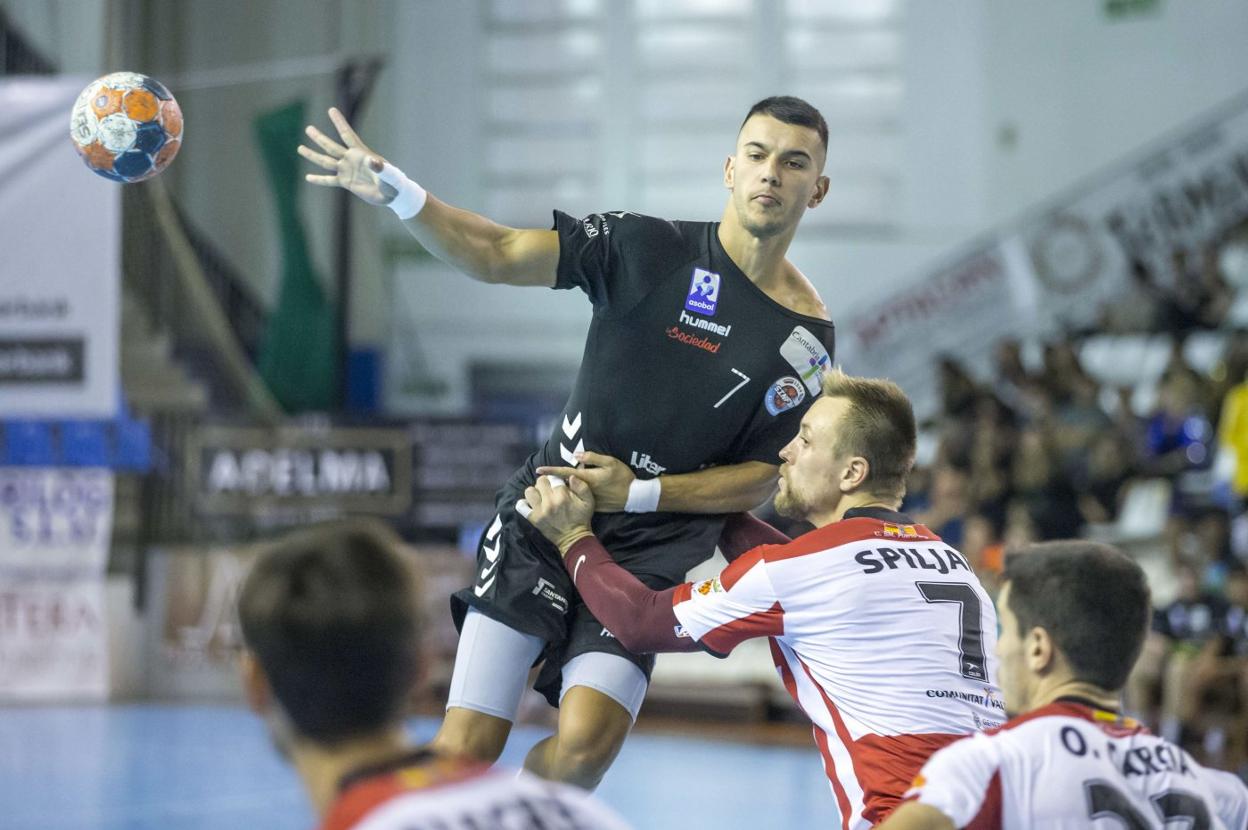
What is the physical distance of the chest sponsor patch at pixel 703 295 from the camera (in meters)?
4.58

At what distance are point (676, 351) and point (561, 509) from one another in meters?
0.60

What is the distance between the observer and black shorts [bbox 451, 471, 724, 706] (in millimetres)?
4617

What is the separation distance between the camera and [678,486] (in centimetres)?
458

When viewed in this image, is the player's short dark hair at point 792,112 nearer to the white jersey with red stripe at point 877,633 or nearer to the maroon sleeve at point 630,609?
the white jersey with red stripe at point 877,633

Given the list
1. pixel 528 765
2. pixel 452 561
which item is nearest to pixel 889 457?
pixel 528 765

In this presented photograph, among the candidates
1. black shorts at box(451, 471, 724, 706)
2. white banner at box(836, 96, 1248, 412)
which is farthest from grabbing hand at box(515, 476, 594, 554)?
white banner at box(836, 96, 1248, 412)

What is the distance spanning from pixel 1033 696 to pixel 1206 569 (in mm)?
8453

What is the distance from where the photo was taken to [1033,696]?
2.83m

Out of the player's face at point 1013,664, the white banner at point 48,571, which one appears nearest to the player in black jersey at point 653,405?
the player's face at point 1013,664

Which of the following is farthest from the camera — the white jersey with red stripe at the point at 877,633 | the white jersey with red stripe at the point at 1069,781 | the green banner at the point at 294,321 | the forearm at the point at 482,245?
the green banner at the point at 294,321

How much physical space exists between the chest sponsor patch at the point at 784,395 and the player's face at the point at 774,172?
0.45 meters

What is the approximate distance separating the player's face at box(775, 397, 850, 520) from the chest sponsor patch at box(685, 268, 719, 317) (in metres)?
0.66

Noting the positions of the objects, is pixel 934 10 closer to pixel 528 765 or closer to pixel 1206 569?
pixel 1206 569

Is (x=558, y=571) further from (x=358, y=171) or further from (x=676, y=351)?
(x=358, y=171)
